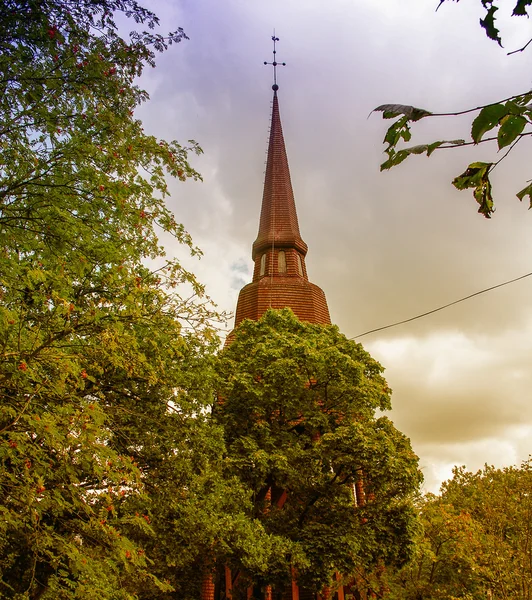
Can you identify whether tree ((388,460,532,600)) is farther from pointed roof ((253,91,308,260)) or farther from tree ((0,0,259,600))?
pointed roof ((253,91,308,260))

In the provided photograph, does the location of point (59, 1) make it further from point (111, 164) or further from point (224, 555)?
point (224, 555)

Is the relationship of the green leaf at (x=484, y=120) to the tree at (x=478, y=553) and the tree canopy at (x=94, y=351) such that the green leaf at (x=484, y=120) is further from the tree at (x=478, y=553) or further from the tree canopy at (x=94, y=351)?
the tree at (x=478, y=553)

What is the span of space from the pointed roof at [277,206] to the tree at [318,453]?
53.2 feet

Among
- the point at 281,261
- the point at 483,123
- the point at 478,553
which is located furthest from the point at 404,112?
the point at 281,261

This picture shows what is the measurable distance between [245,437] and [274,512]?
2175 millimetres

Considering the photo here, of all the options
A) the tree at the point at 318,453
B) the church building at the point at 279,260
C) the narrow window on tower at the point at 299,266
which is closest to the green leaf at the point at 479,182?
the tree at the point at 318,453

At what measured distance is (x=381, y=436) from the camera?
530 inches

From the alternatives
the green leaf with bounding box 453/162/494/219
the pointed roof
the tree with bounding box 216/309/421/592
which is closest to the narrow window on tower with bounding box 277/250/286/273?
the pointed roof

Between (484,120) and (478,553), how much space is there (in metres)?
14.2

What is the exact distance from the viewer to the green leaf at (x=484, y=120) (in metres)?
1.53

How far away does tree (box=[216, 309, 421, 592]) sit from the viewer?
1278 centimetres

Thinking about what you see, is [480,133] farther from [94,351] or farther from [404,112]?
[94,351]

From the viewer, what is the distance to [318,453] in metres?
13.5

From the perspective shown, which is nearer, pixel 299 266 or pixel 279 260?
pixel 279 260
